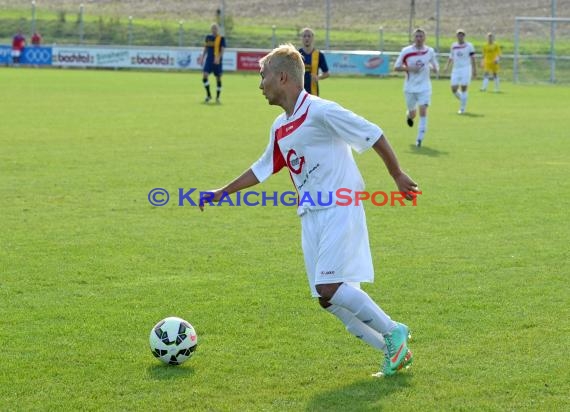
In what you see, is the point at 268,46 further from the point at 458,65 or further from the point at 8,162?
the point at 8,162

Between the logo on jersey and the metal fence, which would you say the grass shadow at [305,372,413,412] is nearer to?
the logo on jersey

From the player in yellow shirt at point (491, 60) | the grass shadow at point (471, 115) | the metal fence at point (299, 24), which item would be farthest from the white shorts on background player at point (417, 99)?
the metal fence at point (299, 24)

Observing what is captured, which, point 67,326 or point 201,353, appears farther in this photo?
point 67,326

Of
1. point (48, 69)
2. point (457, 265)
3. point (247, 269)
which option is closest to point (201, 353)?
point (247, 269)

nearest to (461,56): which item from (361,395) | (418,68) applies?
(418,68)

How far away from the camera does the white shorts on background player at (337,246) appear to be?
5.31 m

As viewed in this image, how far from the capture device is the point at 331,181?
17.8ft

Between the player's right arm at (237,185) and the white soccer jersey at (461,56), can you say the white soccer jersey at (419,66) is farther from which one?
the player's right arm at (237,185)

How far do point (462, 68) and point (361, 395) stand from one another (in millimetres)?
21066

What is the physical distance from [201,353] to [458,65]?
68.5 ft

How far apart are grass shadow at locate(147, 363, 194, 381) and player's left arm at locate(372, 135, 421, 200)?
1.61 metres

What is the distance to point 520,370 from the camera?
5.61 meters

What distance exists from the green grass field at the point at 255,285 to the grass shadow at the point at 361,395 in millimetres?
17

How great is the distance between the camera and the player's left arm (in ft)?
17.1
